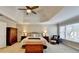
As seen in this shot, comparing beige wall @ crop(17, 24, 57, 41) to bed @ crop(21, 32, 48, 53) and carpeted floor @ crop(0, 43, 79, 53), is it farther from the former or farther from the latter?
carpeted floor @ crop(0, 43, 79, 53)

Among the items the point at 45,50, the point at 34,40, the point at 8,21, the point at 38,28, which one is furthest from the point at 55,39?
the point at 8,21

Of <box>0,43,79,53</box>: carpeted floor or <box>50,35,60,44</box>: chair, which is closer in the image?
<box>0,43,79,53</box>: carpeted floor

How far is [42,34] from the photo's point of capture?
2434 mm

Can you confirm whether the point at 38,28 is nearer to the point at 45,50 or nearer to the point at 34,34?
the point at 34,34

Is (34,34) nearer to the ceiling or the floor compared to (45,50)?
nearer to the ceiling

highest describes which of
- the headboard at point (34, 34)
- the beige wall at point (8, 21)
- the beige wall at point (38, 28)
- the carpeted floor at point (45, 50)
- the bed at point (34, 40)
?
the beige wall at point (8, 21)

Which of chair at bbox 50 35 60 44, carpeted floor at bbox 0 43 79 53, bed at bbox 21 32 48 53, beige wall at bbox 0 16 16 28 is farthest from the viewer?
bed at bbox 21 32 48 53

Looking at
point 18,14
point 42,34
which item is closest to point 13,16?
point 18,14

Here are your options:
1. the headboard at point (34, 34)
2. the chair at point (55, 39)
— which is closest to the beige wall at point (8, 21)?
the headboard at point (34, 34)

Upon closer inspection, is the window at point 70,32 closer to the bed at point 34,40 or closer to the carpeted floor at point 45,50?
the carpeted floor at point 45,50

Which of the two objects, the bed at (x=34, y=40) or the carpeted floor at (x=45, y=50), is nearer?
the carpeted floor at (x=45, y=50)

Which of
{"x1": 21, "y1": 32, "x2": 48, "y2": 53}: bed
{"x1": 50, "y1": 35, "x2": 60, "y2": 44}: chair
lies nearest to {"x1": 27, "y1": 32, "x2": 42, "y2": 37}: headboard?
{"x1": 21, "y1": 32, "x2": 48, "y2": 53}: bed

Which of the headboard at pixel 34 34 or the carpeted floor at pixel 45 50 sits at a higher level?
the headboard at pixel 34 34
